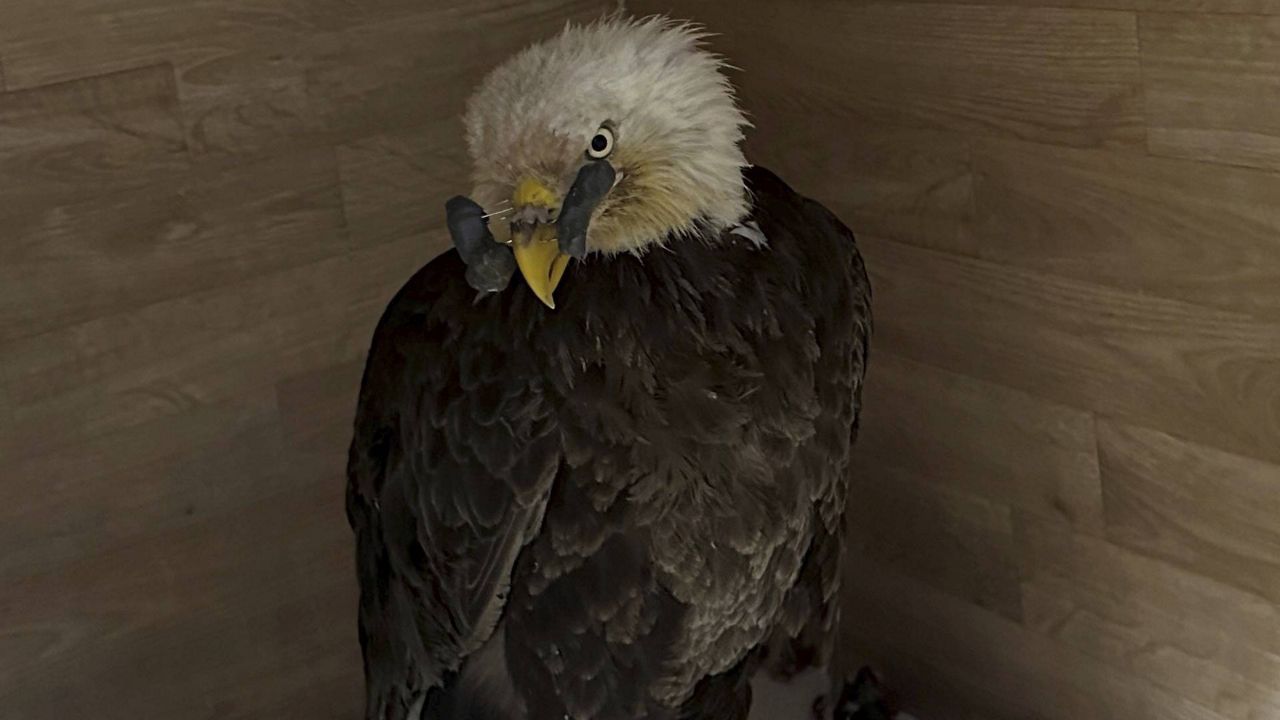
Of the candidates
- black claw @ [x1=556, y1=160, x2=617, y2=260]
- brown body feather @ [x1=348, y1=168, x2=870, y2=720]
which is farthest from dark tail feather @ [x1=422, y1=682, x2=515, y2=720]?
black claw @ [x1=556, y1=160, x2=617, y2=260]

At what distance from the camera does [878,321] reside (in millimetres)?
1637

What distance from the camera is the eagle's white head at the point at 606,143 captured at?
1.08 m

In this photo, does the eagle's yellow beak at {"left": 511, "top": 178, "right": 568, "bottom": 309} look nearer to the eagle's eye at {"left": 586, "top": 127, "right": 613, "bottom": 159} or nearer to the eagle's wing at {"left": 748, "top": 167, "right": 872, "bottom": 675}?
the eagle's eye at {"left": 586, "top": 127, "right": 613, "bottom": 159}

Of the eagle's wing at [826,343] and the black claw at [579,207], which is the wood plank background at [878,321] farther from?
the black claw at [579,207]

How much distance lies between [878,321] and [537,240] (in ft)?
2.15

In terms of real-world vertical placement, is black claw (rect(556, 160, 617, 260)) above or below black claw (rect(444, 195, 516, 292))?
above

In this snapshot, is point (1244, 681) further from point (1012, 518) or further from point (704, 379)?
point (704, 379)

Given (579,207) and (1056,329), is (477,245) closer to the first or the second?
(579,207)

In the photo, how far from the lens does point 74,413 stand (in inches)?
60.8

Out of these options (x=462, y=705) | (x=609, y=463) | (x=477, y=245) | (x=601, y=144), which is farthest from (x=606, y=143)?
(x=462, y=705)

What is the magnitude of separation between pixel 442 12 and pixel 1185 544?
95cm

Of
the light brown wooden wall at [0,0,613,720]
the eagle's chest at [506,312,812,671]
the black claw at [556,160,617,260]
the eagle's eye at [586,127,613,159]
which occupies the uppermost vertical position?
the eagle's eye at [586,127,613,159]

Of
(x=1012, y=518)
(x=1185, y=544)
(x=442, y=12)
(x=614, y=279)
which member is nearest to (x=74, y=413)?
(x=442, y=12)

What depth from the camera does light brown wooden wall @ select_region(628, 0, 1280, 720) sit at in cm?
130
